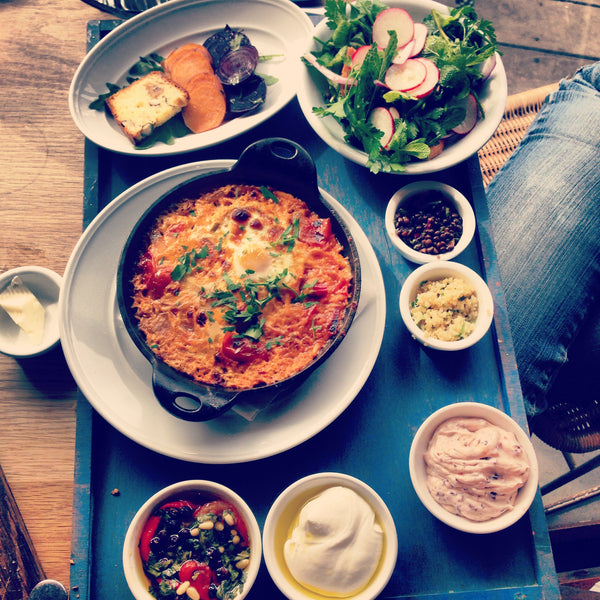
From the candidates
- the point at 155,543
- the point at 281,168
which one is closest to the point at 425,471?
the point at 155,543

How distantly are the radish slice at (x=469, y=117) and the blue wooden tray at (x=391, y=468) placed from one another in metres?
0.25

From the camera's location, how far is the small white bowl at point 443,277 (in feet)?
6.36

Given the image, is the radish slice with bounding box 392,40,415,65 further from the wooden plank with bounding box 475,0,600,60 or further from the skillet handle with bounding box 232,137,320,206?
the wooden plank with bounding box 475,0,600,60

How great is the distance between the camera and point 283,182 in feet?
6.84

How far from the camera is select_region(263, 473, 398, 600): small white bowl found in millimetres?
1729

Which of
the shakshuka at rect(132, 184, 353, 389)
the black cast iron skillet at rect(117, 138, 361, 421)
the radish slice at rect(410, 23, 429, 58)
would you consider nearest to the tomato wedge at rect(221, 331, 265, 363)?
the shakshuka at rect(132, 184, 353, 389)

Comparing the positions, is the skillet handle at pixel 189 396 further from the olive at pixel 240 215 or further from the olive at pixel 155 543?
the olive at pixel 240 215

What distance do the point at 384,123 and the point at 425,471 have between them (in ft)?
4.25

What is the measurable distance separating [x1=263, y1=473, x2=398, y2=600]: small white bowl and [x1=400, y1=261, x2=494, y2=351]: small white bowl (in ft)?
1.86

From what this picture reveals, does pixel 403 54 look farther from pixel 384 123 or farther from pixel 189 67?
pixel 189 67

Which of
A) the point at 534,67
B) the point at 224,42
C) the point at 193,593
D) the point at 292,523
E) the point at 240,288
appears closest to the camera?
the point at 193,593

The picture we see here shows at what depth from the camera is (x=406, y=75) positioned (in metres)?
2.07

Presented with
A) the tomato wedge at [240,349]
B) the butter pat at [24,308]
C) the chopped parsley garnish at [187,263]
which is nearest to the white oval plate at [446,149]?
the chopped parsley garnish at [187,263]

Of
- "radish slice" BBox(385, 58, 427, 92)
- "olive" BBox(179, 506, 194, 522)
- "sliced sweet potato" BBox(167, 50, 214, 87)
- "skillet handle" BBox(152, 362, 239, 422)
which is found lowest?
"olive" BBox(179, 506, 194, 522)
